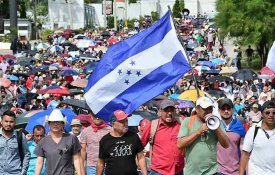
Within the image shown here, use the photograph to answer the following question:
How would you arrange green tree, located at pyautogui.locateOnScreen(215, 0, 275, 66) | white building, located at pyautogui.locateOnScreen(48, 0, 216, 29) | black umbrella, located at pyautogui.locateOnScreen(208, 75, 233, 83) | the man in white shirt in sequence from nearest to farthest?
the man in white shirt
black umbrella, located at pyautogui.locateOnScreen(208, 75, 233, 83)
green tree, located at pyautogui.locateOnScreen(215, 0, 275, 66)
white building, located at pyautogui.locateOnScreen(48, 0, 216, 29)

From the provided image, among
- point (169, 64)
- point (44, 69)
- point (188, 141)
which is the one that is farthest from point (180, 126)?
point (44, 69)

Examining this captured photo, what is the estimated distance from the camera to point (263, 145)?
8.02 m

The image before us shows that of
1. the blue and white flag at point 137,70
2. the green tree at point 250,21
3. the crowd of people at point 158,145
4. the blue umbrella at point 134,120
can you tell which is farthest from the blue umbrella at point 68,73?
the blue and white flag at point 137,70

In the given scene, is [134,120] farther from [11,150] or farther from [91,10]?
[91,10]

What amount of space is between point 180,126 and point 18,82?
62.4 ft

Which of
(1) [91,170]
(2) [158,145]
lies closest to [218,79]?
(1) [91,170]

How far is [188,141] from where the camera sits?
→ 8031 mm

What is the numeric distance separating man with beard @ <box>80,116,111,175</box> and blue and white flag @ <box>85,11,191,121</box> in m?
0.23

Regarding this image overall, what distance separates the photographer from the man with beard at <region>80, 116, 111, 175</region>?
33.0 ft

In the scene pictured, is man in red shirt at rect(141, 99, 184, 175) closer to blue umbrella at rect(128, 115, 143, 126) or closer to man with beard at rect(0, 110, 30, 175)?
man with beard at rect(0, 110, 30, 175)

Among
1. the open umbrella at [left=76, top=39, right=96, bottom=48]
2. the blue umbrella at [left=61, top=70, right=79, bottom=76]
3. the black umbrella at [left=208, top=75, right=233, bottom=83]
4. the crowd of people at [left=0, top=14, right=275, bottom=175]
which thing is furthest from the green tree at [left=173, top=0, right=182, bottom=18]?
the crowd of people at [left=0, top=14, right=275, bottom=175]

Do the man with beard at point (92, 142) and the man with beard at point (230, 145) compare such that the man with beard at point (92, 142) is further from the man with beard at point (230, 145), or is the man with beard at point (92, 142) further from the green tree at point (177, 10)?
the green tree at point (177, 10)

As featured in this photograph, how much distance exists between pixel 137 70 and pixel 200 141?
244cm

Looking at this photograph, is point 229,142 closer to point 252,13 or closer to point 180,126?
point 180,126
